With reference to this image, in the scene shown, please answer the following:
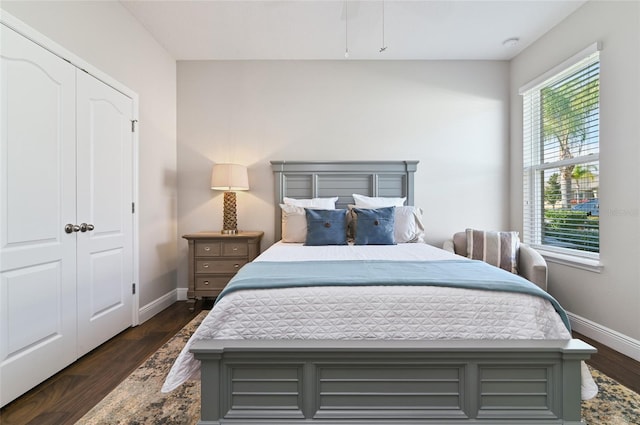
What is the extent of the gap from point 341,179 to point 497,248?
170cm

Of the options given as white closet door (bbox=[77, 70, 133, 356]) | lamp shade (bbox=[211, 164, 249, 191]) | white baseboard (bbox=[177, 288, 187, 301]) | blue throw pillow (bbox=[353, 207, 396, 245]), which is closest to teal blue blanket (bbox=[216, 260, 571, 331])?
blue throw pillow (bbox=[353, 207, 396, 245])

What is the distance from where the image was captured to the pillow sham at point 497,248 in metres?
2.75

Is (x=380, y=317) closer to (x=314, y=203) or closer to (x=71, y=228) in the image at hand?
(x=314, y=203)

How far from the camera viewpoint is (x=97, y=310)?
228 centimetres

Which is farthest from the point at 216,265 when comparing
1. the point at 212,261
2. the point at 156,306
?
the point at 156,306

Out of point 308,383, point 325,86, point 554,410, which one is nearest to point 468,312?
point 554,410

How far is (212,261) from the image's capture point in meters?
3.10

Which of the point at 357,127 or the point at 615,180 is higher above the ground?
the point at 357,127

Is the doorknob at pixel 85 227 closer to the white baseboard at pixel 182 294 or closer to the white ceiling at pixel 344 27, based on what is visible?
the white baseboard at pixel 182 294

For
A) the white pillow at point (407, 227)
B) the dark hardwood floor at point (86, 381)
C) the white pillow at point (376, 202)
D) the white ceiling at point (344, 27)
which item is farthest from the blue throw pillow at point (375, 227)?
the dark hardwood floor at point (86, 381)

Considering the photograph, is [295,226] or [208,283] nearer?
[295,226]

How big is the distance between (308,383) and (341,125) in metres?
2.80

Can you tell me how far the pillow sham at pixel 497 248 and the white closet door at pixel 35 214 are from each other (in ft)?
10.8

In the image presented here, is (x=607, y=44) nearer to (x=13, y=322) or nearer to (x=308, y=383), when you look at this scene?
(x=308, y=383)
